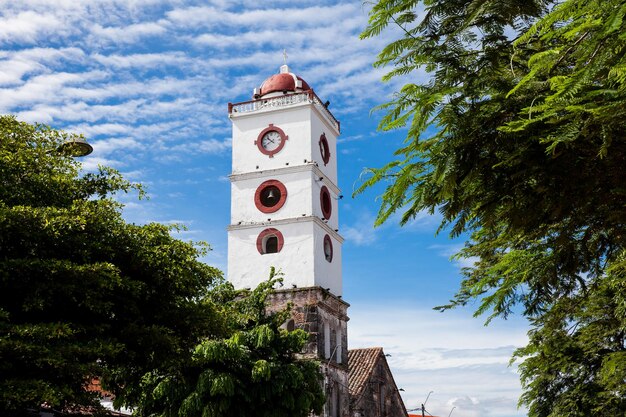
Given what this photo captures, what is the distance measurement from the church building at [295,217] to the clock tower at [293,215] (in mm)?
45

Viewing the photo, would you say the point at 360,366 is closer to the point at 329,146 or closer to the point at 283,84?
the point at 329,146

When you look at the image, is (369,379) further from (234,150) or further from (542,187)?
(542,187)

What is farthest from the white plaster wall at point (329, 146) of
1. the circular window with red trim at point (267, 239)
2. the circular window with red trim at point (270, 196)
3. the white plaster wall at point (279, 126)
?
the circular window with red trim at point (267, 239)

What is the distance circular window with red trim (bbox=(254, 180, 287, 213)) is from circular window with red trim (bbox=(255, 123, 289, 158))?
146 centimetres

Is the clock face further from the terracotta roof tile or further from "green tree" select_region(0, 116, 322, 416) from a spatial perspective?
"green tree" select_region(0, 116, 322, 416)

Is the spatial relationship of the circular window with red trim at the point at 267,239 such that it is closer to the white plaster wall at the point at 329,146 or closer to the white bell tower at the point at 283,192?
Result: the white bell tower at the point at 283,192

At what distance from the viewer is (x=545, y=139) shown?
6.17 metres

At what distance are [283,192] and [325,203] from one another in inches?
101

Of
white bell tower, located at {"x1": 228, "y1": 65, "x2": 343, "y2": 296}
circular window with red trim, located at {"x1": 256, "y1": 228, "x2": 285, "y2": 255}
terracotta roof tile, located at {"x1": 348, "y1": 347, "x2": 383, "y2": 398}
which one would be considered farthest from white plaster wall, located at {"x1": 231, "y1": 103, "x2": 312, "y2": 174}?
terracotta roof tile, located at {"x1": 348, "y1": 347, "x2": 383, "y2": 398}

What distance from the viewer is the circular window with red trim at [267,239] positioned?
1367 inches

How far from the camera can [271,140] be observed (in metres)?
36.1

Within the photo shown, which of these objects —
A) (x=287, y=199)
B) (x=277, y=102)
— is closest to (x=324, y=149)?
(x=277, y=102)

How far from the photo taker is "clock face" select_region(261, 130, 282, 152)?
118 feet

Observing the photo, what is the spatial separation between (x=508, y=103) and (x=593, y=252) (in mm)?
4161
